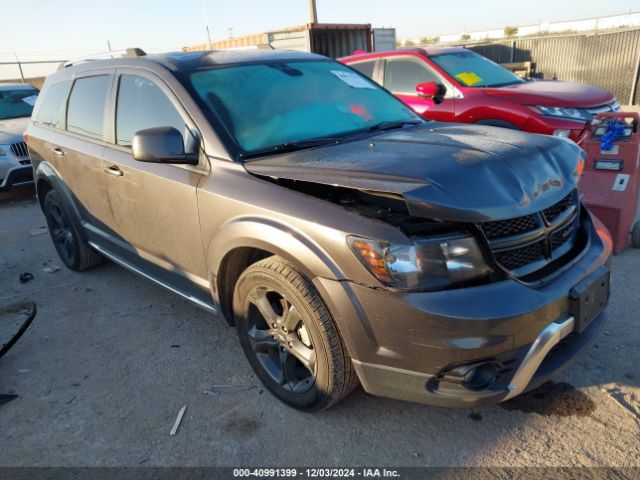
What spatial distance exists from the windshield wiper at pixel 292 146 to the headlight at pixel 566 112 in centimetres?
390

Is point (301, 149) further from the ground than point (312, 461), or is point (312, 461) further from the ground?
point (301, 149)

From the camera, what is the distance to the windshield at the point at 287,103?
2.80 meters

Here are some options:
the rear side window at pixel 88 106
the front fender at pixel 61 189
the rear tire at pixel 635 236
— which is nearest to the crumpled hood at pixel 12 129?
the front fender at pixel 61 189

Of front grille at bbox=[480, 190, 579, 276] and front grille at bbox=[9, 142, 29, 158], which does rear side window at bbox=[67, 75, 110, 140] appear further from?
front grille at bbox=[9, 142, 29, 158]

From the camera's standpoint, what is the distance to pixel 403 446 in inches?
91.4

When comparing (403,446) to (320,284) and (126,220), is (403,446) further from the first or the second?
(126,220)

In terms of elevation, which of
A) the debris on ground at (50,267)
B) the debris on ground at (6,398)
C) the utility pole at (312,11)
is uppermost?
the utility pole at (312,11)

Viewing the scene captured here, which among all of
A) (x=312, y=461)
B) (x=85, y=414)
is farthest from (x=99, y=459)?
(x=312, y=461)

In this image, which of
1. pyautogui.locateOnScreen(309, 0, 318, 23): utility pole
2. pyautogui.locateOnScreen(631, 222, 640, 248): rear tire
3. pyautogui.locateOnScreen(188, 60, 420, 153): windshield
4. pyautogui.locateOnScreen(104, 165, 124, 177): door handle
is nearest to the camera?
pyautogui.locateOnScreen(188, 60, 420, 153): windshield

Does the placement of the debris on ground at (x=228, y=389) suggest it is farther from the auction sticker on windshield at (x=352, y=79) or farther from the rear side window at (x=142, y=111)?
the auction sticker on windshield at (x=352, y=79)

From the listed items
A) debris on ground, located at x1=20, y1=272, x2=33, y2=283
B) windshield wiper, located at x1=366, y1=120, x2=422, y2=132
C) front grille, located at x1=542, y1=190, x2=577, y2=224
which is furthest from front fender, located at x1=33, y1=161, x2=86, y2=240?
front grille, located at x1=542, y1=190, x2=577, y2=224

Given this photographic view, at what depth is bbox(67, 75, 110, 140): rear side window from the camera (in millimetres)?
3693

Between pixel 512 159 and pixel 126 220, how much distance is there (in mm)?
2579

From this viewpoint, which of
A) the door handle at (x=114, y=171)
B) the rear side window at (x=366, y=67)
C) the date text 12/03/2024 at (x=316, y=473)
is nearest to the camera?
the date text 12/03/2024 at (x=316, y=473)
